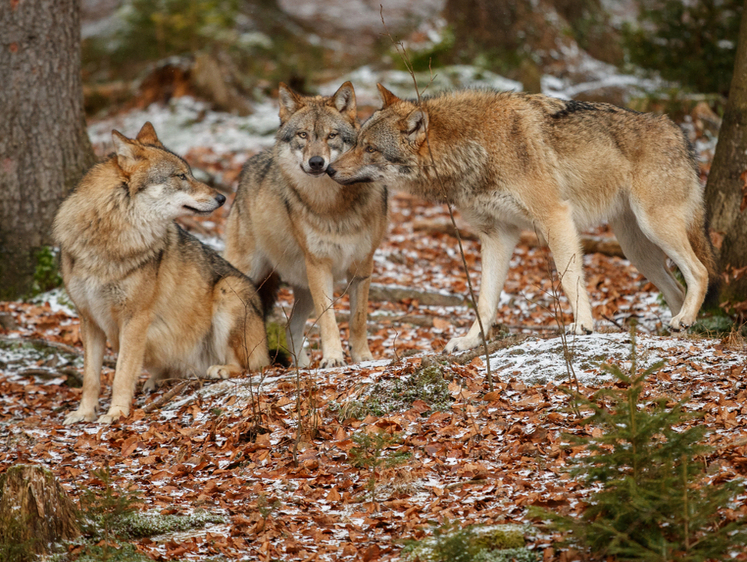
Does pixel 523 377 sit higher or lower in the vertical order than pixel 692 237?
lower

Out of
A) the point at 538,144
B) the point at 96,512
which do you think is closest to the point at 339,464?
the point at 96,512

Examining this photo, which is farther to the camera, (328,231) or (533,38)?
(533,38)

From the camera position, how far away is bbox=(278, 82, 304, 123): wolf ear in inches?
280

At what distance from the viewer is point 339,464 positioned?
190 inches

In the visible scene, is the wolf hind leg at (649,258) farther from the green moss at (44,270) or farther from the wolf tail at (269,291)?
the green moss at (44,270)

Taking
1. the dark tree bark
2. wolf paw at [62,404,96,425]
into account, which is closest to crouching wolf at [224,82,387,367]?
wolf paw at [62,404,96,425]

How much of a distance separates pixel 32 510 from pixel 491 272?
4423 millimetres

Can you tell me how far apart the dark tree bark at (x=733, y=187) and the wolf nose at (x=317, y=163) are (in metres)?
4.22

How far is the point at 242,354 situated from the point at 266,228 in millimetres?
1562

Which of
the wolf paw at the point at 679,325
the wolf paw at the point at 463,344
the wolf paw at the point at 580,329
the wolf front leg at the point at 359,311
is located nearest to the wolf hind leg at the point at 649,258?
the wolf paw at the point at 679,325

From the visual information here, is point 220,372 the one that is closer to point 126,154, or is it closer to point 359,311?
point 359,311

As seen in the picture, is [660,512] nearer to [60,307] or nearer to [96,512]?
[96,512]

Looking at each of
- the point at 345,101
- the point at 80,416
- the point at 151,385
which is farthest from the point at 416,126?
the point at 80,416

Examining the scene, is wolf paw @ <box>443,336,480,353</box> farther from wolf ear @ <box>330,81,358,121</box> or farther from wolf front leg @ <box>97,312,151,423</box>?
wolf front leg @ <box>97,312,151,423</box>
